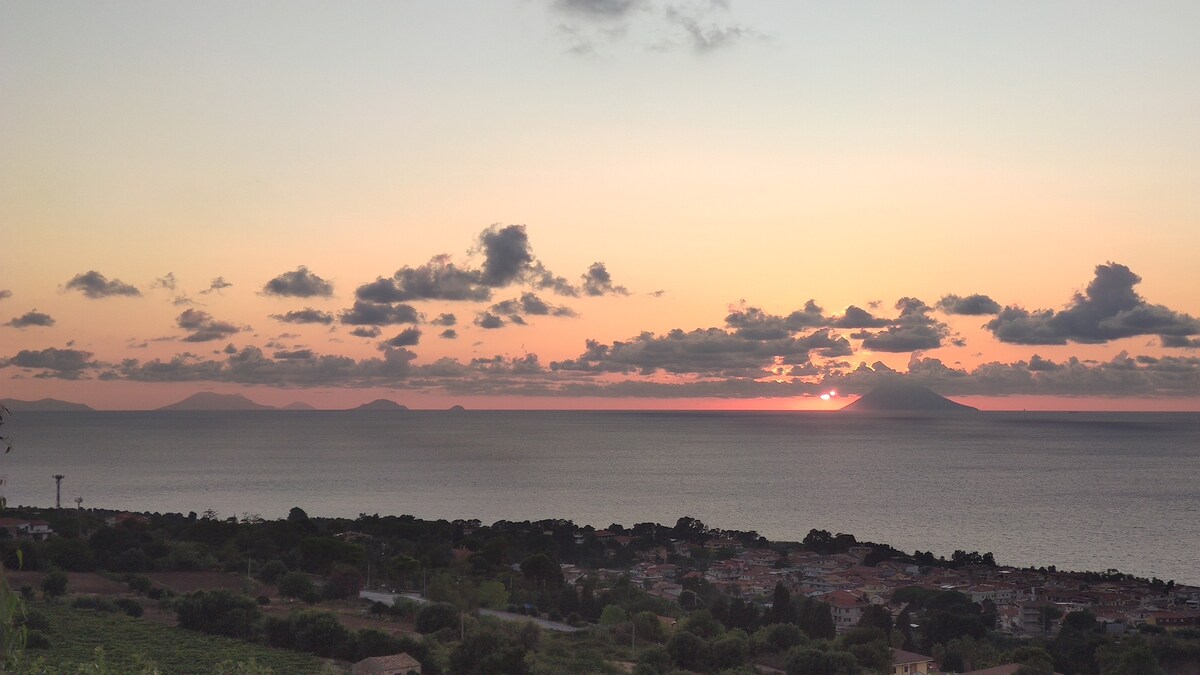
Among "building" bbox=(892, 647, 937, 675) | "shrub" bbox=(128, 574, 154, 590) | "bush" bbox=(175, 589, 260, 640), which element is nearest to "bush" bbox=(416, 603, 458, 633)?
"bush" bbox=(175, 589, 260, 640)

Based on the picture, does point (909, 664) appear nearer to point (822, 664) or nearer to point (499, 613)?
point (822, 664)

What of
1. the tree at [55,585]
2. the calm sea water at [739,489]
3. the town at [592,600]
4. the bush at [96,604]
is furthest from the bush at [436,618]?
the calm sea water at [739,489]

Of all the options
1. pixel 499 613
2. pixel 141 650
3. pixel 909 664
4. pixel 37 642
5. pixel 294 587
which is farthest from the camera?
pixel 499 613

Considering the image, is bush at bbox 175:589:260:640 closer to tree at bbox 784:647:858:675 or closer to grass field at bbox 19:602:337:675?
grass field at bbox 19:602:337:675

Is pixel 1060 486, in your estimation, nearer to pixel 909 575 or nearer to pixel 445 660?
pixel 909 575

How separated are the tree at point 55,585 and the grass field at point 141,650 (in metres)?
3.74

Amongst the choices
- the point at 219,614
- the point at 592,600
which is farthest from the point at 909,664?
the point at 219,614

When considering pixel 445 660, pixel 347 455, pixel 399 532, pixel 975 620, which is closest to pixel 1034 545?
pixel 975 620

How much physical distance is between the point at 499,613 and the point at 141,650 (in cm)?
1523

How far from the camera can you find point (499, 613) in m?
37.0

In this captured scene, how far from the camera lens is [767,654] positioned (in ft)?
96.1

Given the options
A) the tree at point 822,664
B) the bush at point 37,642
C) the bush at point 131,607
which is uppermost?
the bush at point 37,642

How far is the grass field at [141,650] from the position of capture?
21.6 metres

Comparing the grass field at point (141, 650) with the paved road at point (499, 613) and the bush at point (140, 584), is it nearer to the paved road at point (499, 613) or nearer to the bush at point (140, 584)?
the bush at point (140, 584)
